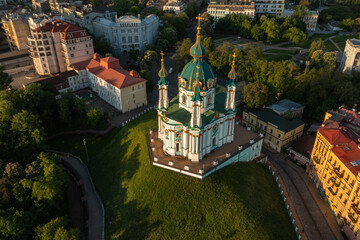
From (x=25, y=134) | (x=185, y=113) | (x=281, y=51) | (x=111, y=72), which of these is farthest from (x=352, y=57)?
(x=25, y=134)

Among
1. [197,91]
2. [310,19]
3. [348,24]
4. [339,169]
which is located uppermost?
[197,91]

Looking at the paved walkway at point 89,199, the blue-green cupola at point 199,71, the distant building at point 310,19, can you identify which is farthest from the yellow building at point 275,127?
the distant building at point 310,19

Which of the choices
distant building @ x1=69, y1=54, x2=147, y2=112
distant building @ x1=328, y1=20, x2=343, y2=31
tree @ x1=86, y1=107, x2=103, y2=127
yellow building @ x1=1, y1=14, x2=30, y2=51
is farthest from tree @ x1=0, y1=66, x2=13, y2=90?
distant building @ x1=328, y1=20, x2=343, y2=31

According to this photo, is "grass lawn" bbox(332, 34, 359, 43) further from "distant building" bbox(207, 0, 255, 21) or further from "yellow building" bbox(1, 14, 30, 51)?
"yellow building" bbox(1, 14, 30, 51)

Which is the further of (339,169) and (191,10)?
(191,10)

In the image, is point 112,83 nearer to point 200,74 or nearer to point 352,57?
point 200,74

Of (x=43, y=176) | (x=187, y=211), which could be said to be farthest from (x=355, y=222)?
(x=43, y=176)
